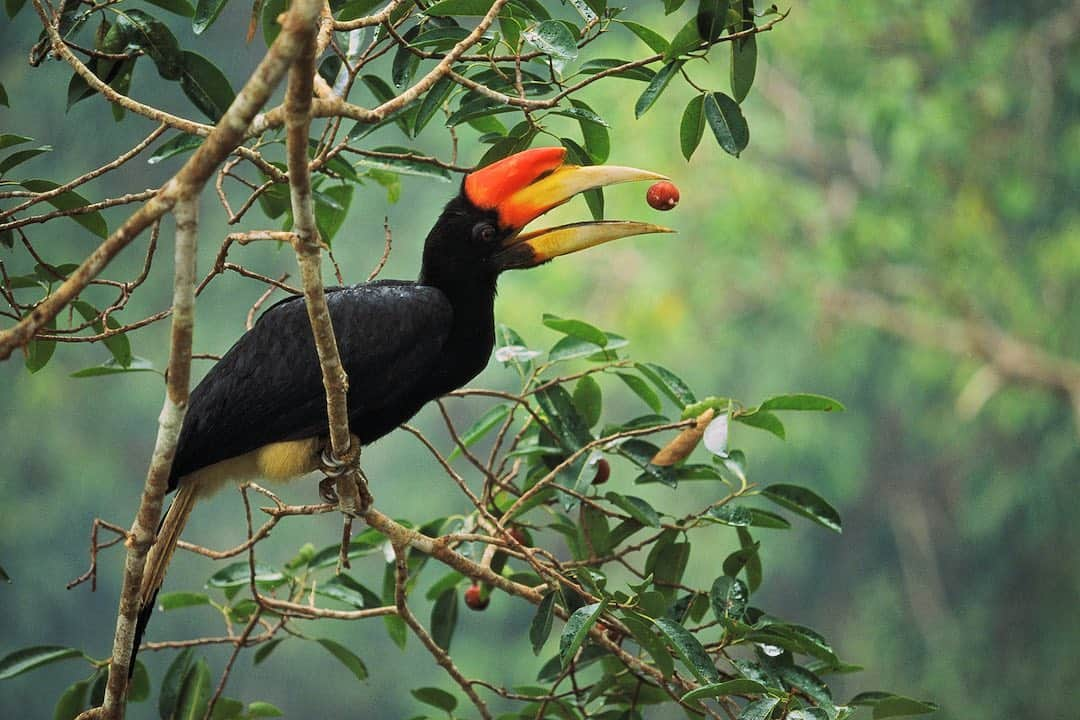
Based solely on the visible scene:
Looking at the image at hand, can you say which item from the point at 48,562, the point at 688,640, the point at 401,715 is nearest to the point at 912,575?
the point at 401,715

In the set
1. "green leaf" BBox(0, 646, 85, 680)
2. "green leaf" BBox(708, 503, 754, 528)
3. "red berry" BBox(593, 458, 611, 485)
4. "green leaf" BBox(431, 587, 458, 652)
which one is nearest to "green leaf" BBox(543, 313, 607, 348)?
"red berry" BBox(593, 458, 611, 485)

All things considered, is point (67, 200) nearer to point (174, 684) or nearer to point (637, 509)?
point (174, 684)

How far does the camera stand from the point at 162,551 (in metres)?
1.74

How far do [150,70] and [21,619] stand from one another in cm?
295

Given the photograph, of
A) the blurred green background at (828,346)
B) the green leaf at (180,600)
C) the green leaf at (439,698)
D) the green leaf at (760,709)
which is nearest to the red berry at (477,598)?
the green leaf at (439,698)

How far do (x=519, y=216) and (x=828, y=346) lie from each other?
3.91m

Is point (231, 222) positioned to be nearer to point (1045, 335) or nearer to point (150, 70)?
point (1045, 335)

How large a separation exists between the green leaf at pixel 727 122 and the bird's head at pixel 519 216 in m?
0.19

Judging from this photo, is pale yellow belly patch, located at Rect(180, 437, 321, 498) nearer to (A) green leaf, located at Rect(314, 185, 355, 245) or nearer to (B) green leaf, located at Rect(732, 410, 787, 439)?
(A) green leaf, located at Rect(314, 185, 355, 245)

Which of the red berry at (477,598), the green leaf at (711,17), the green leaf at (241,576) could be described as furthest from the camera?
the red berry at (477,598)

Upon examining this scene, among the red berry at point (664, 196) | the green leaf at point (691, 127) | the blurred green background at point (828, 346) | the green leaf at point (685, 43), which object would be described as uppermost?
the green leaf at point (685, 43)

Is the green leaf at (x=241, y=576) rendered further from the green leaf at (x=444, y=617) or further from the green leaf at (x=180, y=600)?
the green leaf at (x=444, y=617)

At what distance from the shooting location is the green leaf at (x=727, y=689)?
4.32 ft

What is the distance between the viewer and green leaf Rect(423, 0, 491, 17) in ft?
4.77
